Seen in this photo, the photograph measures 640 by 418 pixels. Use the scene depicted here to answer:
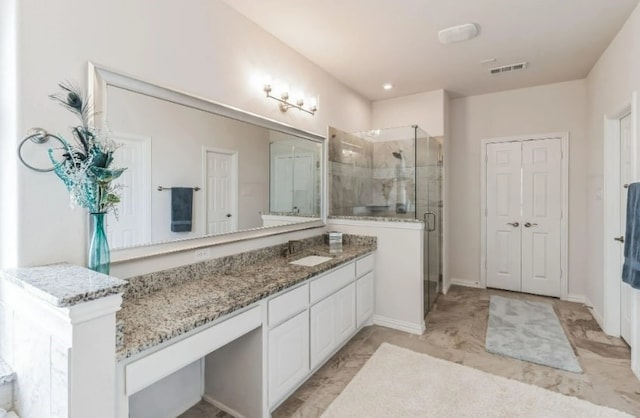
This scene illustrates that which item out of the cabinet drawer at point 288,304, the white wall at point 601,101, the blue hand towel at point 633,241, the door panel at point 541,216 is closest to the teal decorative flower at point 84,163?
the cabinet drawer at point 288,304

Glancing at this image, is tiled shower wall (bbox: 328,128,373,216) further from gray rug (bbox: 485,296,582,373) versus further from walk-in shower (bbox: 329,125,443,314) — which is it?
gray rug (bbox: 485,296,582,373)

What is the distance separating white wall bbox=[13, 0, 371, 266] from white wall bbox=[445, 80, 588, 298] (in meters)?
3.16

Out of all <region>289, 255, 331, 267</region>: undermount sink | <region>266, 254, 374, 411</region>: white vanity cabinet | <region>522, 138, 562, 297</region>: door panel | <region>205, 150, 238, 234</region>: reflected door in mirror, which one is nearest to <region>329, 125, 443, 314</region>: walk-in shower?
<region>266, 254, 374, 411</region>: white vanity cabinet

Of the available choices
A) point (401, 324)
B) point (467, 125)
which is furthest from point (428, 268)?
point (467, 125)

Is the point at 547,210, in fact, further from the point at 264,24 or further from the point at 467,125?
the point at 264,24

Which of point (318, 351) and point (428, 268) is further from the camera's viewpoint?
point (428, 268)

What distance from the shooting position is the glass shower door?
3.53 m

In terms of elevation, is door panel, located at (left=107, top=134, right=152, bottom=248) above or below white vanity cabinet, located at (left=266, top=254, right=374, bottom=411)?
above

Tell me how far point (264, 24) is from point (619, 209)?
3.52 meters

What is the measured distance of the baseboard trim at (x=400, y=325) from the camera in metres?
3.14

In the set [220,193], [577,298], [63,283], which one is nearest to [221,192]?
[220,193]

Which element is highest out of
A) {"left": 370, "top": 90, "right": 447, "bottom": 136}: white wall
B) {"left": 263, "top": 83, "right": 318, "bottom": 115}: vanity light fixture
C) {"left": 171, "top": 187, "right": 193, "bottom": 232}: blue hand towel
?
{"left": 370, "top": 90, "right": 447, "bottom": 136}: white wall

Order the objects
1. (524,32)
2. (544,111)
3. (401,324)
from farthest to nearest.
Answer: (544,111)
(401,324)
(524,32)

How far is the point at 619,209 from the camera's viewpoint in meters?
2.97
